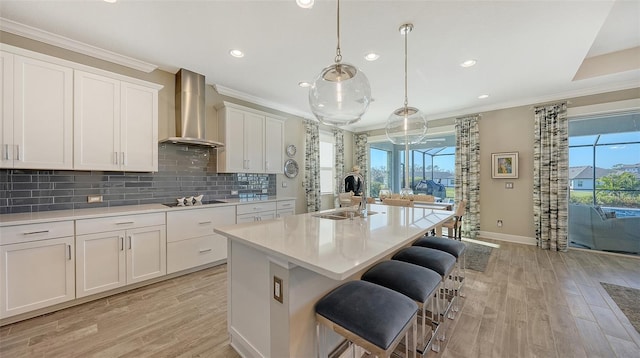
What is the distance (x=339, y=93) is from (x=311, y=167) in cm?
379

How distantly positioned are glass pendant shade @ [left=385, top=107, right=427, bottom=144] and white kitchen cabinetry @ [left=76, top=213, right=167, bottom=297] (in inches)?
118

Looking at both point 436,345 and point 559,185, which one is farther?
point 559,185

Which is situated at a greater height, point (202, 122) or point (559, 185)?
point (202, 122)

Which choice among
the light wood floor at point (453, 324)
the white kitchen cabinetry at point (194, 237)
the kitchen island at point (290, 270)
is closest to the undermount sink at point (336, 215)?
the kitchen island at point (290, 270)

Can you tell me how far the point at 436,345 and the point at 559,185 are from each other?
13.7 ft

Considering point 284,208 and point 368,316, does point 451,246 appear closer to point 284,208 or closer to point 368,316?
point 368,316

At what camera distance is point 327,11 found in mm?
2121

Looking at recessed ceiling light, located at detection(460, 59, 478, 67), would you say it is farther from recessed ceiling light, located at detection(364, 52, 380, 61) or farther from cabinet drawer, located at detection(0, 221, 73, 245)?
cabinet drawer, located at detection(0, 221, 73, 245)

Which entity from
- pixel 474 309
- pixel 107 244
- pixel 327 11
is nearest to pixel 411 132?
pixel 327 11

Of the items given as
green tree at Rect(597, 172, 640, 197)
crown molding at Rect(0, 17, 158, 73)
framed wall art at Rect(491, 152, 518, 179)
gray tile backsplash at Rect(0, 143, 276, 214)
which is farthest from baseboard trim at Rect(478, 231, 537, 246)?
crown molding at Rect(0, 17, 158, 73)

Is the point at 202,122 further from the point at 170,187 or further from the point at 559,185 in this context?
the point at 559,185

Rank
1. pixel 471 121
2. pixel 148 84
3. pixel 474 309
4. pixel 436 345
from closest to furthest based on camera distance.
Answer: pixel 436 345 < pixel 474 309 < pixel 148 84 < pixel 471 121

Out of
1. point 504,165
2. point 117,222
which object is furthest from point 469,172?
point 117,222

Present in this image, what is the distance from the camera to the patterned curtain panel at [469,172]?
16.1ft
